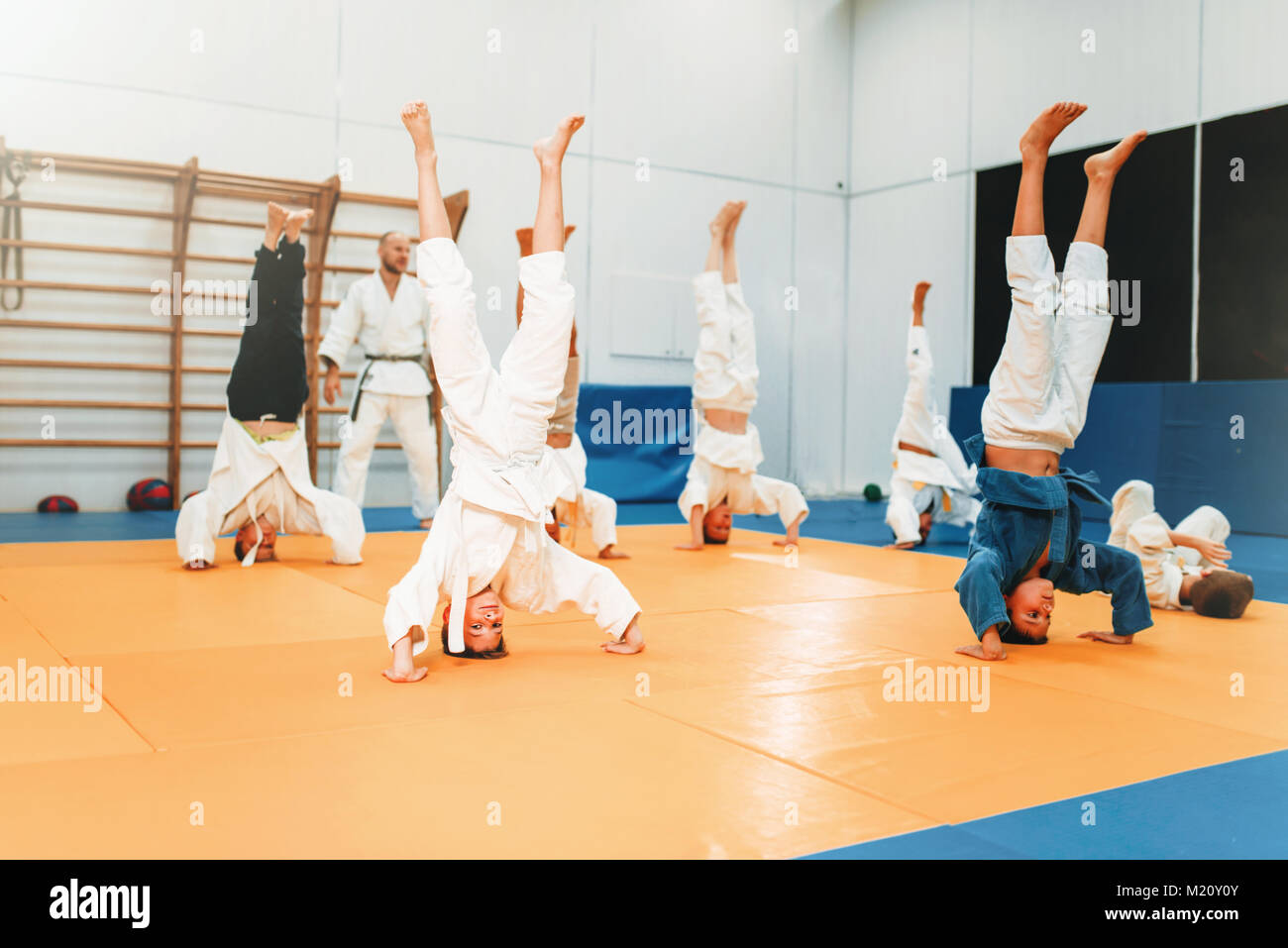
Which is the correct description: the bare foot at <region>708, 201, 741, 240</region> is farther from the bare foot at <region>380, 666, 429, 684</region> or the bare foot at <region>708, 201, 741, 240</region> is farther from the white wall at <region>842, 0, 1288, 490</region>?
the white wall at <region>842, 0, 1288, 490</region>

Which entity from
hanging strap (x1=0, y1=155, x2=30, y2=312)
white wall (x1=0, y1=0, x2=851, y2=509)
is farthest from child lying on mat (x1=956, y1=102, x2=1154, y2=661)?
hanging strap (x1=0, y1=155, x2=30, y2=312)

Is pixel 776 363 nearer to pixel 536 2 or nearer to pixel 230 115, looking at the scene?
pixel 536 2

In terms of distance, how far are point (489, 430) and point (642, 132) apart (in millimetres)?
7393

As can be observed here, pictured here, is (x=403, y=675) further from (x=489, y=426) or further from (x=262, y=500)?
(x=262, y=500)

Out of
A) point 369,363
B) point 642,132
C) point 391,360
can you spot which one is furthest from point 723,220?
point 642,132

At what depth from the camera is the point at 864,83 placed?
10.8 meters

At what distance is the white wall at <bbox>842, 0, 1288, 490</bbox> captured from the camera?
7.71 m

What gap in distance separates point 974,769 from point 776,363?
342 inches

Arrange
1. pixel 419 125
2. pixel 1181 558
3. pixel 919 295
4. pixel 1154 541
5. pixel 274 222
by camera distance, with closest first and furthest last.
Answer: pixel 419 125, pixel 1154 541, pixel 1181 558, pixel 274 222, pixel 919 295

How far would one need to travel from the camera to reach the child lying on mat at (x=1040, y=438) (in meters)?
2.92

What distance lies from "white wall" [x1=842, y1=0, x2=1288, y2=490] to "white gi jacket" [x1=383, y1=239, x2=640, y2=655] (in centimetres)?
671

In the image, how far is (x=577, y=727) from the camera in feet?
7.16

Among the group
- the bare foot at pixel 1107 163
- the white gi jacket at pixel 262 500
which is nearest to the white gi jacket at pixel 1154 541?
the bare foot at pixel 1107 163

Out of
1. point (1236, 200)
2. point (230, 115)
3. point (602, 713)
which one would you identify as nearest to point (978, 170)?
point (1236, 200)
